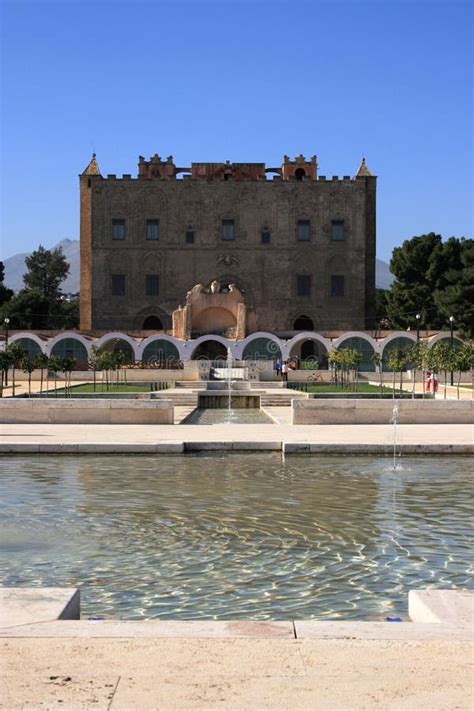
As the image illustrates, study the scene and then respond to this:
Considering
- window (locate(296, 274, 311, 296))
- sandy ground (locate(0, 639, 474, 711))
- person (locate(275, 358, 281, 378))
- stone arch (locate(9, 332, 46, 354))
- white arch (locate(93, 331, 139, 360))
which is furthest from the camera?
window (locate(296, 274, 311, 296))

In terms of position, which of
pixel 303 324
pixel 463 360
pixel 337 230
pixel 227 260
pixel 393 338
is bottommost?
pixel 463 360

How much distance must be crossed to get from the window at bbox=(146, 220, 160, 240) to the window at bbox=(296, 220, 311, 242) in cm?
758

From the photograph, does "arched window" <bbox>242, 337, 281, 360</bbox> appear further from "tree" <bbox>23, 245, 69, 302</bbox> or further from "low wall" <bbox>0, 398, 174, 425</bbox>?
"tree" <bbox>23, 245, 69, 302</bbox>

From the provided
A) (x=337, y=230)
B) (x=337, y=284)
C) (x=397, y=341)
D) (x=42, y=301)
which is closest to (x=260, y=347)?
(x=397, y=341)

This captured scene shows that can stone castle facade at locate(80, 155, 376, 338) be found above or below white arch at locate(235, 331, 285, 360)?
above

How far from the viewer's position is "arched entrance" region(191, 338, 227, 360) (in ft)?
146

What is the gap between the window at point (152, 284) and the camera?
2084 inches

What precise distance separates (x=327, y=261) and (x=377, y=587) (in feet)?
156

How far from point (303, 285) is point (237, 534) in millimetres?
45338

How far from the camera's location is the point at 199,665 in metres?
4.24

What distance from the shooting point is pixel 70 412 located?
57.1 feet

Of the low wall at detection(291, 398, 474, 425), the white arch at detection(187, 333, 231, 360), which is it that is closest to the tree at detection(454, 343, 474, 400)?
the low wall at detection(291, 398, 474, 425)

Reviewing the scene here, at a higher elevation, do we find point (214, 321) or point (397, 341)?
point (214, 321)

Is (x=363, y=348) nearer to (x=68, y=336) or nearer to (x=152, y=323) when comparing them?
(x=68, y=336)
